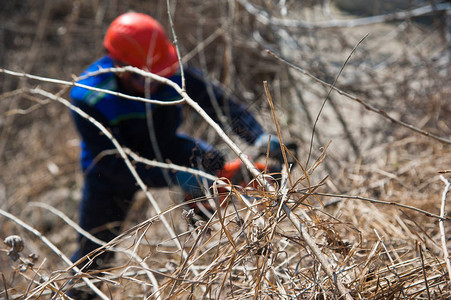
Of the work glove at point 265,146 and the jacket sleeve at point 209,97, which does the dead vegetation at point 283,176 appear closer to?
the work glove at point 265,146

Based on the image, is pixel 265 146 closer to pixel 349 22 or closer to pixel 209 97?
pixel 209 97

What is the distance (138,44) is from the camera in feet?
7.73

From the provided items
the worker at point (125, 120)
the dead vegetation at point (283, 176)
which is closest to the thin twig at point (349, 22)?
the dead vegetation at point (283, 176)

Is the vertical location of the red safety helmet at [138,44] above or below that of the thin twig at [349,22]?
below

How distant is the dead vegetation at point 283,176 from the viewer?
121cm

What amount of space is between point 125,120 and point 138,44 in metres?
0.45

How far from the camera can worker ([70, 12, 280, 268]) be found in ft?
7.69

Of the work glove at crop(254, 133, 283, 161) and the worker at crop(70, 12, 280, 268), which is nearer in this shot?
the work glove at crop(254, 133, 283, 161)

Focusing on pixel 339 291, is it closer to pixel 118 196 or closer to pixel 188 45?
pixel 118 196

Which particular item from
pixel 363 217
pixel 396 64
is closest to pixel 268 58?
pixel 396 64

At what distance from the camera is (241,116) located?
2.08 meters

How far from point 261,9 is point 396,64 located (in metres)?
1.18

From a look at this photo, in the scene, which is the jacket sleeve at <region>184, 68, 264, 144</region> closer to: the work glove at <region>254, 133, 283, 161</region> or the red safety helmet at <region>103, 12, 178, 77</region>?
the red safety helmet at <region>103, 12, 178, 77</region>

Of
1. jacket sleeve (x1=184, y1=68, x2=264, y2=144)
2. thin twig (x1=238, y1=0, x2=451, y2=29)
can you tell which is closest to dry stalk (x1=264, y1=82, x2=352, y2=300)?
jacket sleeve (x1=184, y1=68, x2=264, y2=144)
